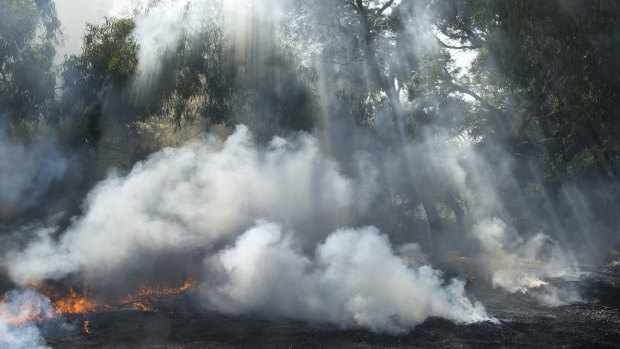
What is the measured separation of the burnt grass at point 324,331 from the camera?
5.69 meters

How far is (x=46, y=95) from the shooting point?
12781mm

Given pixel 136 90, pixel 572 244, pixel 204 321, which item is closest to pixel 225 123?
pixel 136 90

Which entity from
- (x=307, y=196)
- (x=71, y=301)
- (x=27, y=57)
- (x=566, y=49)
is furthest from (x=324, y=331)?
(x=27, y=57)

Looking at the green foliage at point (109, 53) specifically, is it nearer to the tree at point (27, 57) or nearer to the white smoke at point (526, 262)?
the tree at point (27, 57)

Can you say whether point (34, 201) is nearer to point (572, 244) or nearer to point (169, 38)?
point (169, 38)

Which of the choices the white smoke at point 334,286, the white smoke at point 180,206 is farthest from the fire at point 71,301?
the white smoke at point 334,286

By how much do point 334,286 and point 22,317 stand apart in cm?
509

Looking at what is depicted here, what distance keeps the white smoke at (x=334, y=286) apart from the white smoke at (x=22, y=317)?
267 centimetres

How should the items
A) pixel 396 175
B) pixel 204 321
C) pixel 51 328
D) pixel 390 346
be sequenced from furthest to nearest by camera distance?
pixel 396 175 → pixel 204 321 → pixel 51 328 → pixel 390 346

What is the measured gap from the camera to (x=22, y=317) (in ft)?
22.8

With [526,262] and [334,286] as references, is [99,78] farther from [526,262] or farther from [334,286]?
[526,262]

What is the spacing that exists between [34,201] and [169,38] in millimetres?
6811

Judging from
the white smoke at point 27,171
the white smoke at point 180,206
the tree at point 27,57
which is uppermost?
the tree at point 27,57

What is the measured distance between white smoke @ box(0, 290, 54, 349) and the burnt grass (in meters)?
0.23
